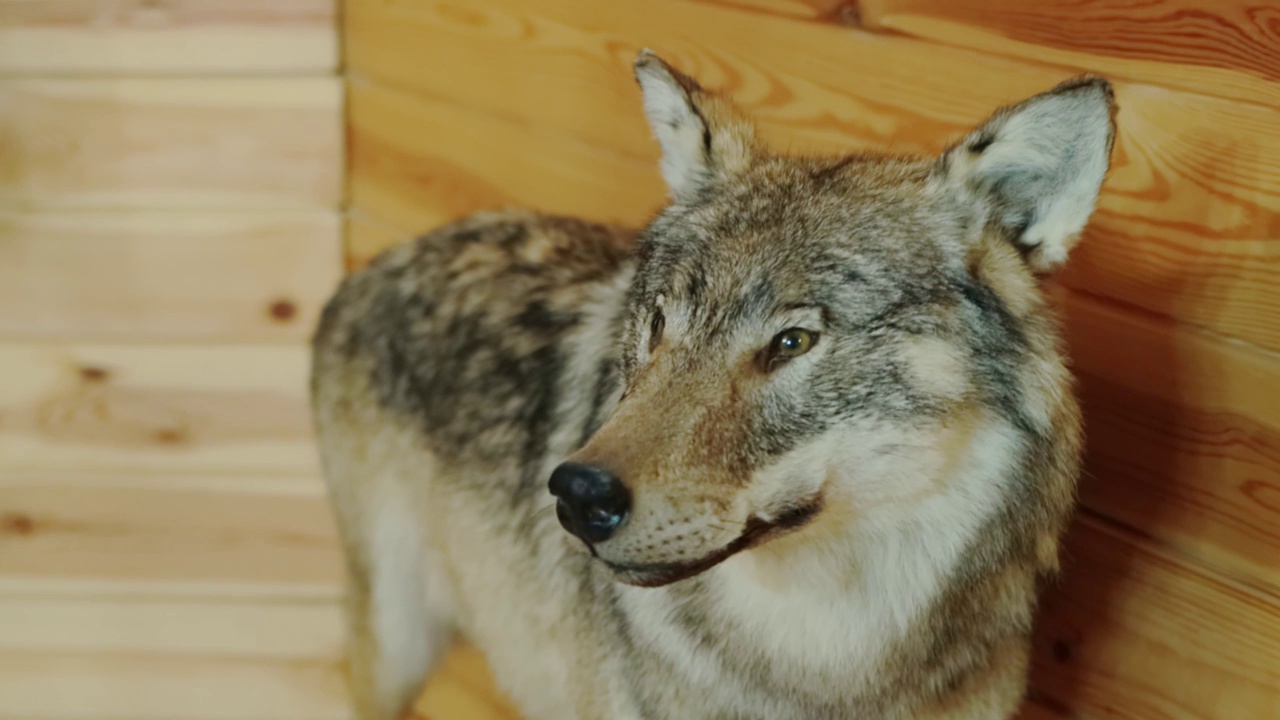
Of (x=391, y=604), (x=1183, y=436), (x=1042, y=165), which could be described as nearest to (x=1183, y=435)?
(x=1183, y=436)

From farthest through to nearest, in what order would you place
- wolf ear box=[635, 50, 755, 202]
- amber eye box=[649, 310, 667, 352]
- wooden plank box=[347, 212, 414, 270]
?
wooden plank box=[347, 212, 414, 270], wolf ear box=[635, 50, 755, 202], amber eye box=[649, 310, 667, 352]

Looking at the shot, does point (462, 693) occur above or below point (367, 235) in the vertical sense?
below

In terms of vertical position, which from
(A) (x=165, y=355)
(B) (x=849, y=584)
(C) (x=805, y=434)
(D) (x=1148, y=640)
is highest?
(C) (x=805, y=434)

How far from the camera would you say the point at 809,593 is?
1355mm

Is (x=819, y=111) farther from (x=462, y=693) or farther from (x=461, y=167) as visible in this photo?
(x=462, y=693)

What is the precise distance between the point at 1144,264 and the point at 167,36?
2216mm

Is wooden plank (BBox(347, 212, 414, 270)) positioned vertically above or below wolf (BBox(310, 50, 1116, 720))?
below

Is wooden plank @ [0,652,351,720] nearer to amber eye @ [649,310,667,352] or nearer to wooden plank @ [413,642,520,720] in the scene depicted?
wooden plank @ [413,642,520,720]

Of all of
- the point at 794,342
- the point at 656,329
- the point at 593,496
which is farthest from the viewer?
the point at 656,329

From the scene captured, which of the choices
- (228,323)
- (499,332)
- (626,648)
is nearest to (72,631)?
(228,323)

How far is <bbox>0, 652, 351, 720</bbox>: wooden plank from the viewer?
10.1 feet

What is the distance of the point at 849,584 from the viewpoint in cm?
134

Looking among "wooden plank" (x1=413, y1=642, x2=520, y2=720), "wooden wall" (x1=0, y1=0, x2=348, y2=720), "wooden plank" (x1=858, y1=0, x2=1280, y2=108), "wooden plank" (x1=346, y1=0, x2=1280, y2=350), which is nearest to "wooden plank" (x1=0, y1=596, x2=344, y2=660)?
"wooden wall" (x1=0, y1=0, x2=348, y2=720)

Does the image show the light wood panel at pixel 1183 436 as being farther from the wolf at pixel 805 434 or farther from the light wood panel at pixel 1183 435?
the wolf at pixel 805 434
